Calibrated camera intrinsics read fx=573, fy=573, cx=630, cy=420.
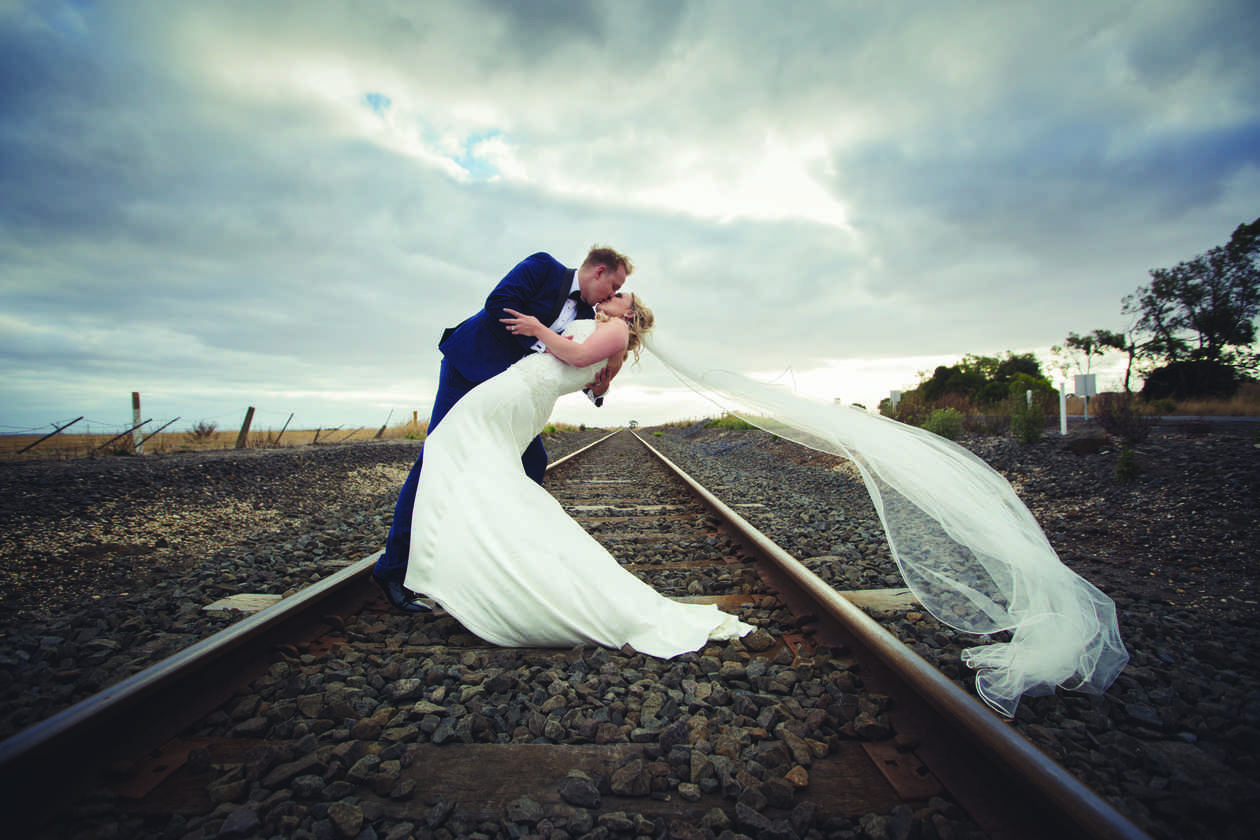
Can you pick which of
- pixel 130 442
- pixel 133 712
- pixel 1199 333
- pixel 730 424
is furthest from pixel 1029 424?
pixel 1199 333

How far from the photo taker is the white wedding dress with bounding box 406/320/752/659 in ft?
7.72

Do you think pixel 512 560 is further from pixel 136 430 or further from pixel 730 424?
pixel 730 424

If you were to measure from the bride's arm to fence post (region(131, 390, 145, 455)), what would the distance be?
38.1 ft

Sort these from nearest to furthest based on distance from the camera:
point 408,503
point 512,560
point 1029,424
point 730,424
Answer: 1. point 512,560
2. point 408,503
3. point 1029,424
4. point 730,424

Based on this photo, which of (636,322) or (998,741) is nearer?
(998,741)

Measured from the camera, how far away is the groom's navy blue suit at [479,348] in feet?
9.08

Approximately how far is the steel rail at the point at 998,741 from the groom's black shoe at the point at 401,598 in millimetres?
1912

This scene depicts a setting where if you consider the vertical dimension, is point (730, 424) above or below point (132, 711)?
above

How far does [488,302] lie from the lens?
2.64m

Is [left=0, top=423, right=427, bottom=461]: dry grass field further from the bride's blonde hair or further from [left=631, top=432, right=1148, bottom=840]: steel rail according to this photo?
[left=631, top=432, right=1148, bottom=840]: steel rail

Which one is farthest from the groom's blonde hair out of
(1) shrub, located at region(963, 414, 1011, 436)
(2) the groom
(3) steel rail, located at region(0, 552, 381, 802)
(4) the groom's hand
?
(1) shrub, located at region(963, 414, 1011, 436)

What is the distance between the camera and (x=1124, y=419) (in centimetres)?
731

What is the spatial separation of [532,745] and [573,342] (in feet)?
5.33

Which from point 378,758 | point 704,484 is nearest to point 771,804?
point 378,758
